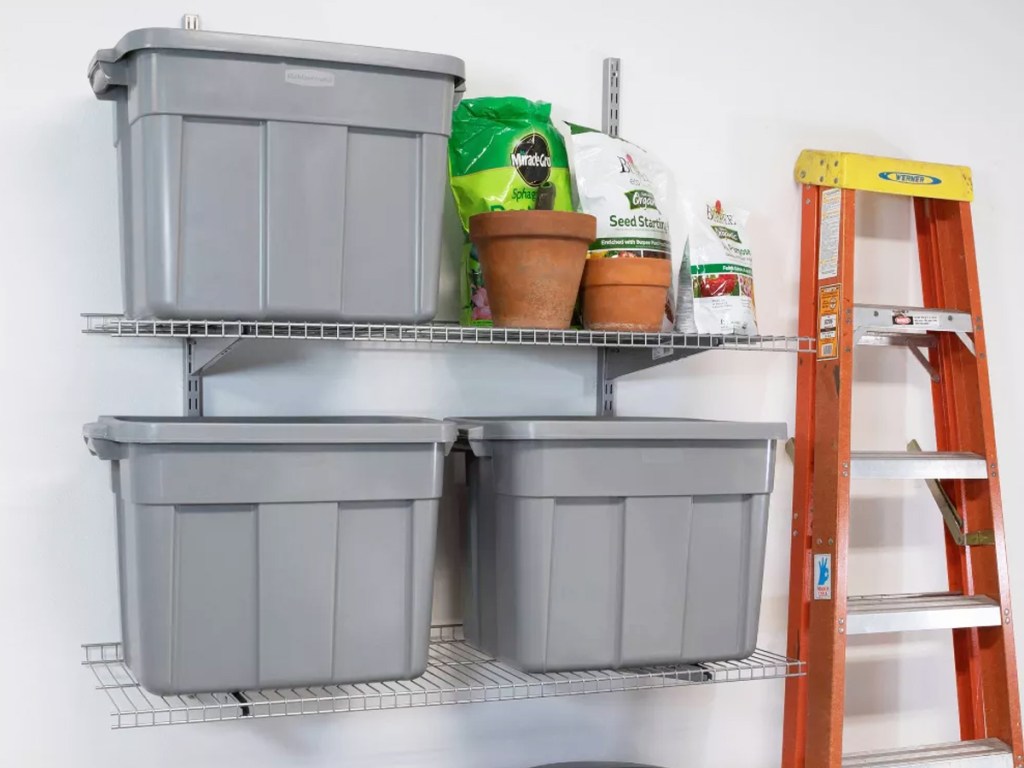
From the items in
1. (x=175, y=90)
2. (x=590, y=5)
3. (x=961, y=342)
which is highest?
(x=590, y=5)

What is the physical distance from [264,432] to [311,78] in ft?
1.59

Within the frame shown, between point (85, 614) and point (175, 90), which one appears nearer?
point (175, 90)

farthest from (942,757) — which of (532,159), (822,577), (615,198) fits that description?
(532,159)

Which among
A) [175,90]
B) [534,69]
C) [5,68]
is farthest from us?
[534,69]

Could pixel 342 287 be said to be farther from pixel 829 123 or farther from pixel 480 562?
pixel 829 123

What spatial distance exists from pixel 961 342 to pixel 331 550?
1.35m

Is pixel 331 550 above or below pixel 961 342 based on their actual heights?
below

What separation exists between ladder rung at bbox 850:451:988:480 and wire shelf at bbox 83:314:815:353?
33cm

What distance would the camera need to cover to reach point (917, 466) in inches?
84.0

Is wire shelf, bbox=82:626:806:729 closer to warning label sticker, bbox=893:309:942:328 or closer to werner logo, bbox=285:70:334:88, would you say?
warning label sticker, bbox=893:309:942:328

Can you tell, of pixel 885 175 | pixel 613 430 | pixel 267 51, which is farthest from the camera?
pixel 885 175

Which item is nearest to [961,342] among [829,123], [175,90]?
[829,123]

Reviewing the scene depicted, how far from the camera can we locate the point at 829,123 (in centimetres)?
231

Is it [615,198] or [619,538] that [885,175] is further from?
[619,538]
